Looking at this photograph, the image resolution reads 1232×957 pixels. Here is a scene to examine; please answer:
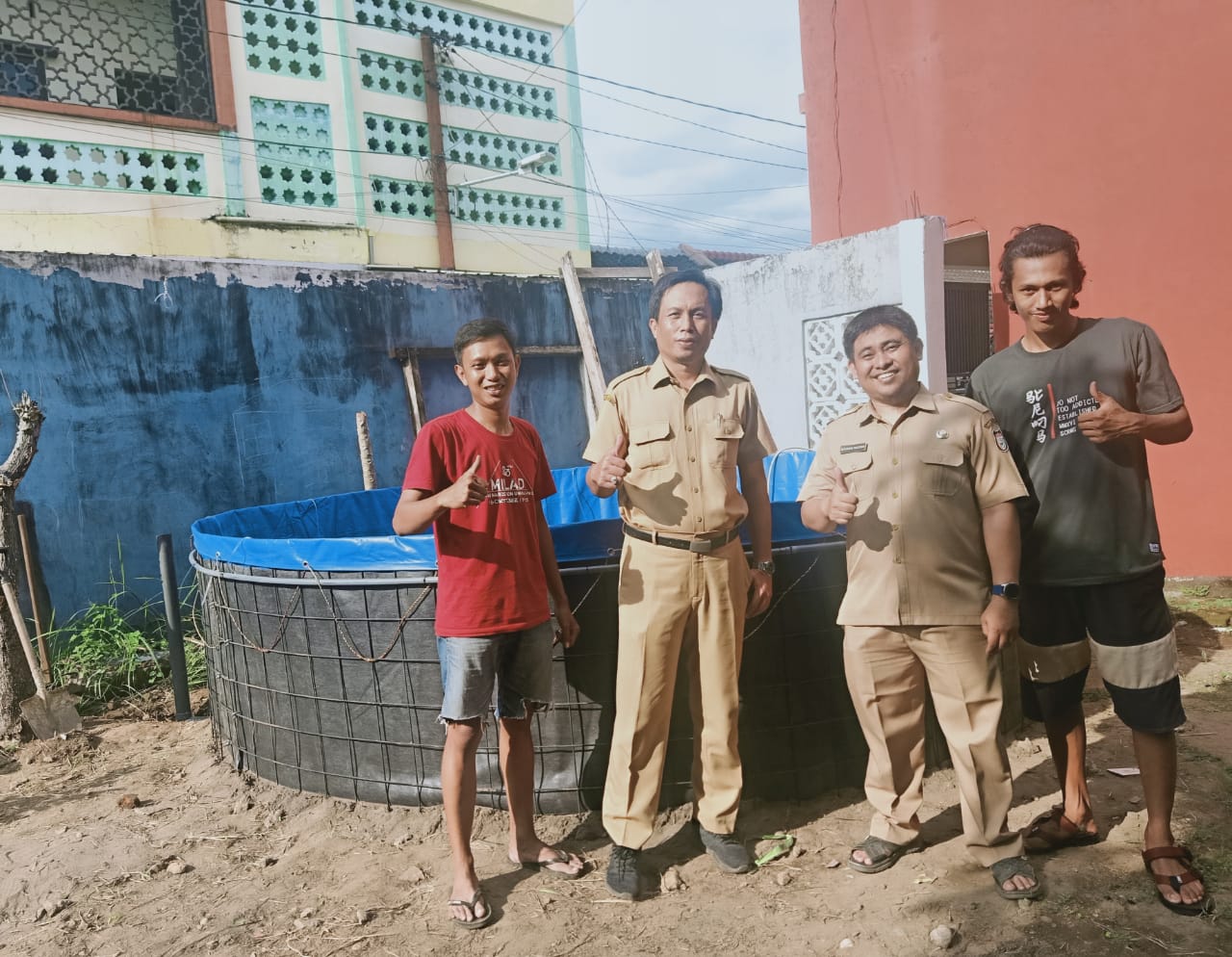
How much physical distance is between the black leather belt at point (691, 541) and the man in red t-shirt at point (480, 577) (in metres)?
0.34

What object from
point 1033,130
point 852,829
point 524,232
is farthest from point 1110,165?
point 524,232

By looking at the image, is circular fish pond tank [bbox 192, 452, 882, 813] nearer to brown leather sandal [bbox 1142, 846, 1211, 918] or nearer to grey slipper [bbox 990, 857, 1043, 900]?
grey slipper [bbox 990, 857, 1043, 900]

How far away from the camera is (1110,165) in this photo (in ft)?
18.3

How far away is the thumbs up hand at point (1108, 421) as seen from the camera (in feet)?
7.20

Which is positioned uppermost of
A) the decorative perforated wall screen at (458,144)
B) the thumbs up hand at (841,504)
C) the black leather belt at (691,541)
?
the decorative perforated wall screen at (458,144)

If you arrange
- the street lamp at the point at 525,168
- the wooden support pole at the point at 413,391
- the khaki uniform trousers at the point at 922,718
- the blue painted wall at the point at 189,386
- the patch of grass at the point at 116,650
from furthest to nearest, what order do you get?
the street lamp at the point at 525,168, the wooden support pole at the point at 413,391, the blue painted wall at the point at 189,386, the patch of grass at the point at 116,650, the khaki uniform trousers at the point at 922,718

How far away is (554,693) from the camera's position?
3.12 m

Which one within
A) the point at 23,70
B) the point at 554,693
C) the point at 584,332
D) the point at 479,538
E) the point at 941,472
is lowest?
the point at 554,693

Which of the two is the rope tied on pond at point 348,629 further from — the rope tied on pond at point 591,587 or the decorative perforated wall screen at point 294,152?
the decorative perforated wall screen at point 294,152

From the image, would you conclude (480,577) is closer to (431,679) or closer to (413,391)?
(431,679)

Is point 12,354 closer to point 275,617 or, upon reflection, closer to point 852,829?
point 275,617

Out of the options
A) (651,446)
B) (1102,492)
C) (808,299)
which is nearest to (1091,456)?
(1102,492)

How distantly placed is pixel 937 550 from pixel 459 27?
11.6 m

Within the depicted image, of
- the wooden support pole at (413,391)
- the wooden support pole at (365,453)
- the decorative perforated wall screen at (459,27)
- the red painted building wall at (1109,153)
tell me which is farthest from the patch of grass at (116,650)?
the decorative perforated wall screen at (459,27)
